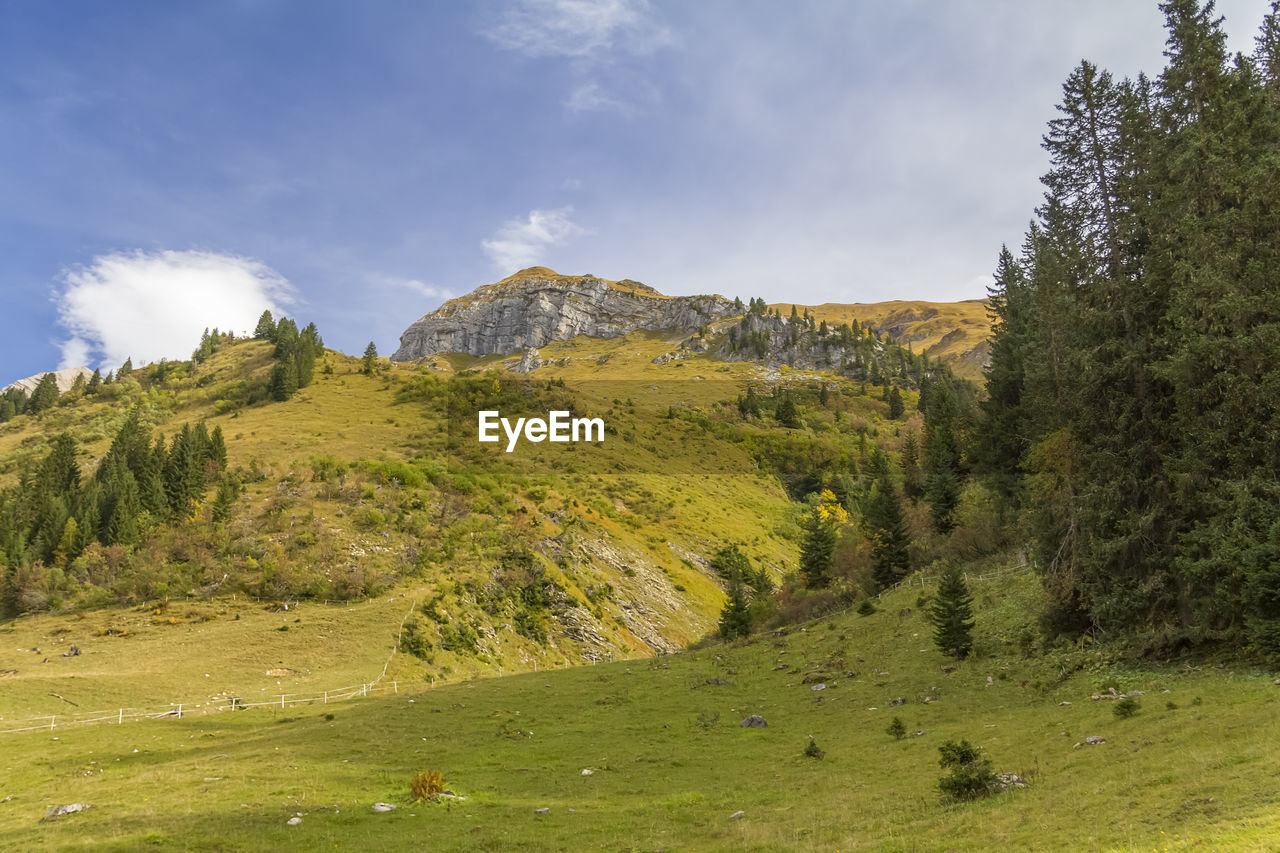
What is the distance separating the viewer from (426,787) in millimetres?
17828

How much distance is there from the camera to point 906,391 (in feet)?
635

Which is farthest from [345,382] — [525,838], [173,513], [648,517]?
[525,838]

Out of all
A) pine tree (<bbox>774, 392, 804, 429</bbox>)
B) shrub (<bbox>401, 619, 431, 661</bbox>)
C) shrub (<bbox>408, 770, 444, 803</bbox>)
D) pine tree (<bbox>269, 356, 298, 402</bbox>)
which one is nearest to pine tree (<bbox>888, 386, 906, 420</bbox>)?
pine tree (<bbox>774, 392, 804, 429</bbox>)

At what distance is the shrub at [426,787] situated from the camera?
17.6 meters

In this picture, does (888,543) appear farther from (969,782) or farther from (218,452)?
(218,452)

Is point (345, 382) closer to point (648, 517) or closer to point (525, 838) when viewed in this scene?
point (648, 517)

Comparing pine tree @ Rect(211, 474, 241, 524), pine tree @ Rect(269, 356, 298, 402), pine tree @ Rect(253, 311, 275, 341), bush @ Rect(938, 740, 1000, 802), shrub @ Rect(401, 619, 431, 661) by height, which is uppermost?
pine tree @ Rect(253, 311, 275, 341)

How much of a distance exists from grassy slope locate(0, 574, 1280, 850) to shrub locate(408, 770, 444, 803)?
0.39 metres

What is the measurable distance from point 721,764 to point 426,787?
29.7 ft

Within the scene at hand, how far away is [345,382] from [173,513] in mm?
56488

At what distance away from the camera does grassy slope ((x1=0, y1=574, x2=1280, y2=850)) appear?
1210 cm

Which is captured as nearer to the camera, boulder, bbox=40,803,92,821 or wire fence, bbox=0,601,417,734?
boulder, bbox=40,803,92,821

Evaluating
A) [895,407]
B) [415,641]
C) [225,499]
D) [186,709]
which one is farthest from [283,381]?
[895,407]

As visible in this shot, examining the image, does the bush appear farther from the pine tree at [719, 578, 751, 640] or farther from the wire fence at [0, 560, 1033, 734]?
the pine tree at [719, 578, 751, 640]
